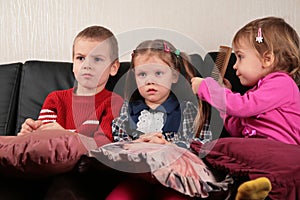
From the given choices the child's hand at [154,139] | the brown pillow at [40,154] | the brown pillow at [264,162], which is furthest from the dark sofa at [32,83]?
the brown pillow at [40,154]

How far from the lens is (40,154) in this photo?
4.11 ft

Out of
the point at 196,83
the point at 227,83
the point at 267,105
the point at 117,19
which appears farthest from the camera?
the point at 117,19

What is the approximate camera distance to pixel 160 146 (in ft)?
4.42

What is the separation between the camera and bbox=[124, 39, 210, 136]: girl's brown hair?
181cm

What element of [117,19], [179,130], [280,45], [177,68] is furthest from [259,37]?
[117,19]

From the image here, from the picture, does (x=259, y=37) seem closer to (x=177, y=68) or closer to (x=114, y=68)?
(x=177, y=68)

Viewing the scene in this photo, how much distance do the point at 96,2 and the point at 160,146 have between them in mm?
1169

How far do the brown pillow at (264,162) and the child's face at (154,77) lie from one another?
467 mm

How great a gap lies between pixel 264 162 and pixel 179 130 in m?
0.55

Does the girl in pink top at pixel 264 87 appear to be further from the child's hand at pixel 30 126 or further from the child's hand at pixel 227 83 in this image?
the child's hand at pixel 30 126

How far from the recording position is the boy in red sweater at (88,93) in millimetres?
1931

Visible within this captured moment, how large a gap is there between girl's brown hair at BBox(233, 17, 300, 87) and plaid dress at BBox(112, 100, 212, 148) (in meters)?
0.31

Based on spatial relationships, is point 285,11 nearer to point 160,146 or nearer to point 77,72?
point 77,72

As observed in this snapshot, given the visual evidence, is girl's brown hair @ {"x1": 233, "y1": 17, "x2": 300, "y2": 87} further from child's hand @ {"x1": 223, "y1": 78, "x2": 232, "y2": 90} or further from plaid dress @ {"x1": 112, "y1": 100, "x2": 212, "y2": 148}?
plaid dress @ {"x1": 112, "y1": 100, "x2": 212, "y2": 148}
